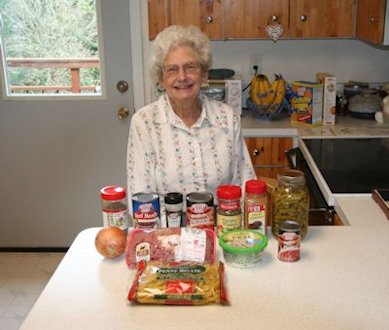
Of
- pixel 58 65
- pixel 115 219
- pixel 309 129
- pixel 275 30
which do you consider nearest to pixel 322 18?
pixel 275 30

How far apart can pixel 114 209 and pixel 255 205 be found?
0.37 m

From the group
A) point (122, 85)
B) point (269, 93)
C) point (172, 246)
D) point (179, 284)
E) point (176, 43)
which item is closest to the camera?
point (179, 284)

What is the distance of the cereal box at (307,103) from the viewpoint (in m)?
2.78

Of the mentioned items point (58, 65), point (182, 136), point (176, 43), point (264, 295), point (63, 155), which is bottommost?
point (63, 155)

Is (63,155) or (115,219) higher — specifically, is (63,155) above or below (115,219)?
below

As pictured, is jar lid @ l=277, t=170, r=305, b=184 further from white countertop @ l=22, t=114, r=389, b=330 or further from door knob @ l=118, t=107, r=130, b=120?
door knob @ l=118, t=107, r=130, b=120

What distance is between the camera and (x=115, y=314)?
1.07 metres

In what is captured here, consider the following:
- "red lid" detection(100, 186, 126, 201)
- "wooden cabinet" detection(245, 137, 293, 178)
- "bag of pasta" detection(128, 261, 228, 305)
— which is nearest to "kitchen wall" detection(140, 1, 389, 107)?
"wooden cabinet" detection(245, 137, 293, 178)

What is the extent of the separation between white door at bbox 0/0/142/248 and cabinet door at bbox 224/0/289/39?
595mm

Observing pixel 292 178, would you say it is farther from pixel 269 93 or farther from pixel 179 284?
pixel 269 93

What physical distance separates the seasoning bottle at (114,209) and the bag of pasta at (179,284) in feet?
0.60

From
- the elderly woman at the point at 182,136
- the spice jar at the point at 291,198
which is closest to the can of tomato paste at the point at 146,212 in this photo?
the spice jar at the point at 291,198

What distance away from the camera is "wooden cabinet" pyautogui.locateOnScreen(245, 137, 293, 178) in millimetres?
2707

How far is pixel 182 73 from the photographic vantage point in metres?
1.76
